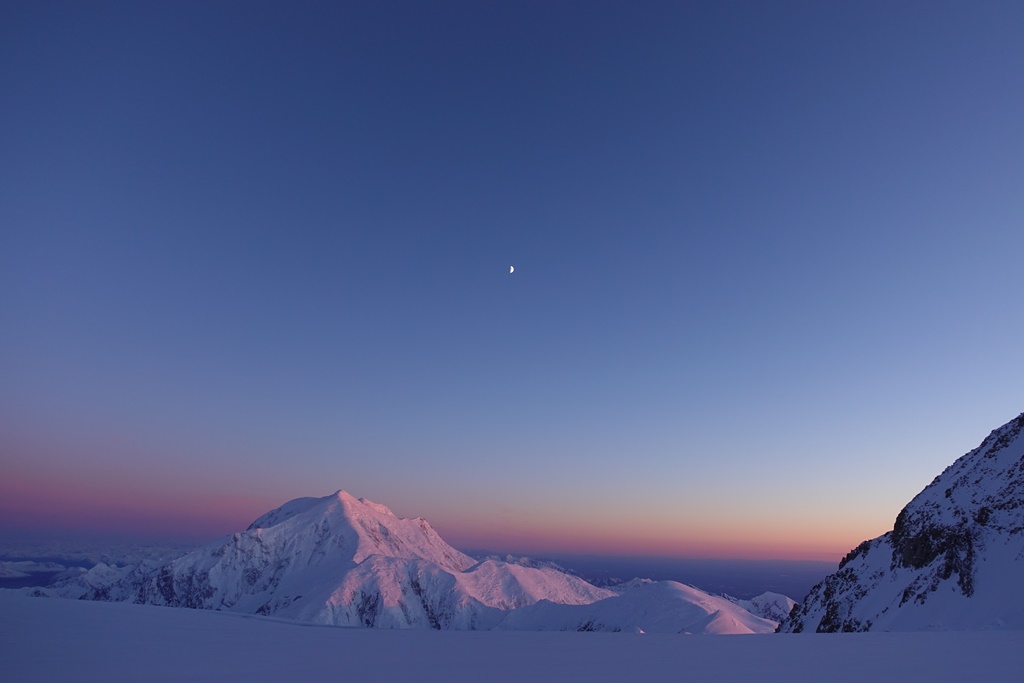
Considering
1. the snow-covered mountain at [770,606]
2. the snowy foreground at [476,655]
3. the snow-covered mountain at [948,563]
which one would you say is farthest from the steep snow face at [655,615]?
the snowy foreground at [476,655]

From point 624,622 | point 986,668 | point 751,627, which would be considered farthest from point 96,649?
point 624,622

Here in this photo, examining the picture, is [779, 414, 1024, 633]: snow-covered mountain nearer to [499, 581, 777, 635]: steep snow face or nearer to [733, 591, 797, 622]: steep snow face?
[499, 581, 777, 635]: steep snow face

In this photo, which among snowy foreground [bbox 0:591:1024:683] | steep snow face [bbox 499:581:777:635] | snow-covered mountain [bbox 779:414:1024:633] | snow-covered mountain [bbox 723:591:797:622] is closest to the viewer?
snowy foreground [bbox 0:591:1024:683]

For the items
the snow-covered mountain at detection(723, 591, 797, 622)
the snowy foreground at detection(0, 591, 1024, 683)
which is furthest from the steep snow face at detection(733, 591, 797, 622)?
the snowy foreground at detection(0, 591, 1024, 683)

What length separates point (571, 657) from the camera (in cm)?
892

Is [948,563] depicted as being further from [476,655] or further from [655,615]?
[655,615]

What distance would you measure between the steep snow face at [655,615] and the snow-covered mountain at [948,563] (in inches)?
1558

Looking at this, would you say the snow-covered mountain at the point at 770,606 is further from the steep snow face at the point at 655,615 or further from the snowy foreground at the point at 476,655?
the snowy foreground at the point at 476,655

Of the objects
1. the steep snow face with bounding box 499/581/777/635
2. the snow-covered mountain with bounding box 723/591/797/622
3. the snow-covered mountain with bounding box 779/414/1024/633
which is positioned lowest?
the snow-covered mountain with bounding box 723/591/797/622

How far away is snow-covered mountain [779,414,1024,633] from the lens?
24.1m

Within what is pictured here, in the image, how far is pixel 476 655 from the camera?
925 cm

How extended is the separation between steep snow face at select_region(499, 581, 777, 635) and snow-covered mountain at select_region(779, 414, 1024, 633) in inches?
1558

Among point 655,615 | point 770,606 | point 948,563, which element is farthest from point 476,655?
point 770,606

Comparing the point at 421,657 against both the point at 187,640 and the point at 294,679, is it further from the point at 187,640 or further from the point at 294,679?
the point at 187,640
